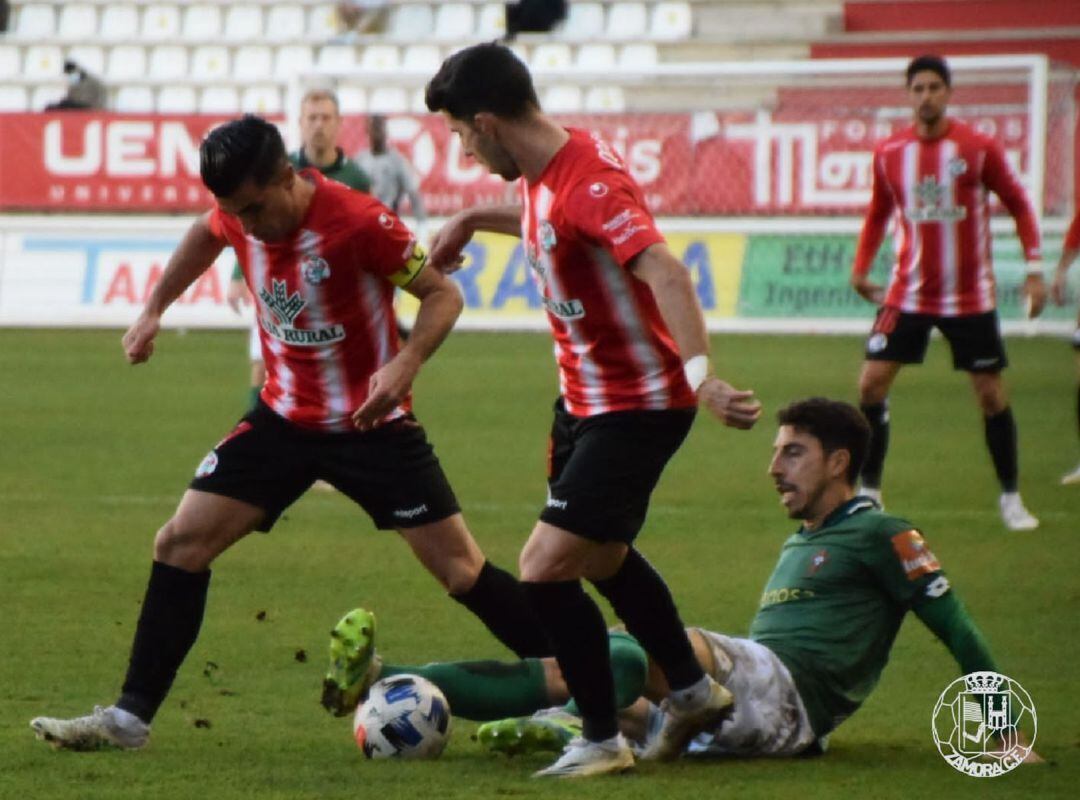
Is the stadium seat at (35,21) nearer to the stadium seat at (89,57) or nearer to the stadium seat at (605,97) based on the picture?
the stadium seat at (89,57)

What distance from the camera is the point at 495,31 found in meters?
27.1

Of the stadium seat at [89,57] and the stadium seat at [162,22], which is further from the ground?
the stadium seat at [162,22]

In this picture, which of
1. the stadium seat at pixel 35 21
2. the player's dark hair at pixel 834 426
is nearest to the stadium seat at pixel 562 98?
the stadium seat at pixel 35 21

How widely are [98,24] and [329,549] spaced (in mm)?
21374

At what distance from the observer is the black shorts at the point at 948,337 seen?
9680 millimetres

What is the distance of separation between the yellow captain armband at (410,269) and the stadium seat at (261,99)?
20.2m

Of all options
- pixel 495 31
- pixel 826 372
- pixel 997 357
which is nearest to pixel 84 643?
pixel 997 357

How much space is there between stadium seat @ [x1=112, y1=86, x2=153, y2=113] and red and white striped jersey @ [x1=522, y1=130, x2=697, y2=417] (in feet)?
71.1

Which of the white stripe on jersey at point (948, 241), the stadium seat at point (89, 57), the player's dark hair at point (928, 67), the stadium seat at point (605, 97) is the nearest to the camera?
the player's dark hair at point (928, 67)

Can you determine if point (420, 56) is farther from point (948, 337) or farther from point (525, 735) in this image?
point (525, 735)


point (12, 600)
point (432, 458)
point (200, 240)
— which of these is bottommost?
point (12, 600)

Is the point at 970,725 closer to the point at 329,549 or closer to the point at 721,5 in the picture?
the point at 329,549

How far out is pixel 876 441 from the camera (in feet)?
32.0

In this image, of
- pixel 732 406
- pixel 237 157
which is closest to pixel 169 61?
pixel 237 157
